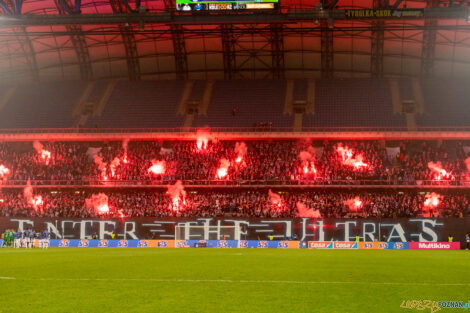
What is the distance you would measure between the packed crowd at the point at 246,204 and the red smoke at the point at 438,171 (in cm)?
159

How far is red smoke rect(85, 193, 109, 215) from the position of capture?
46.9 meters

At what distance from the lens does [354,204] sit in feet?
148

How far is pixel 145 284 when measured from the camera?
10.5 metres

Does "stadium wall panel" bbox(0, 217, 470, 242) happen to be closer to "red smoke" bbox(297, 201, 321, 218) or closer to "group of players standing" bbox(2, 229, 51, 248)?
"red smoke" bbox(297, 201, 321, 218)

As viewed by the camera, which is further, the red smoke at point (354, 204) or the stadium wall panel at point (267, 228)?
the red smoke at point (354, 204)

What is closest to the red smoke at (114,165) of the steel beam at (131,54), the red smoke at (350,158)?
the steel beam at (131,54)

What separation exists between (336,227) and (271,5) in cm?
2329

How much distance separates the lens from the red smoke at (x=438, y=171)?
4419cm

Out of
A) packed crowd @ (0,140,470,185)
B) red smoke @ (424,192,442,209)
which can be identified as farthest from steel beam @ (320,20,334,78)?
red smoke @ (424,192,442,209)

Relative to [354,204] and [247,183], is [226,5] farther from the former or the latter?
[354,204]

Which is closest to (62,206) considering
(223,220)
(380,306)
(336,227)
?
(223,220)
